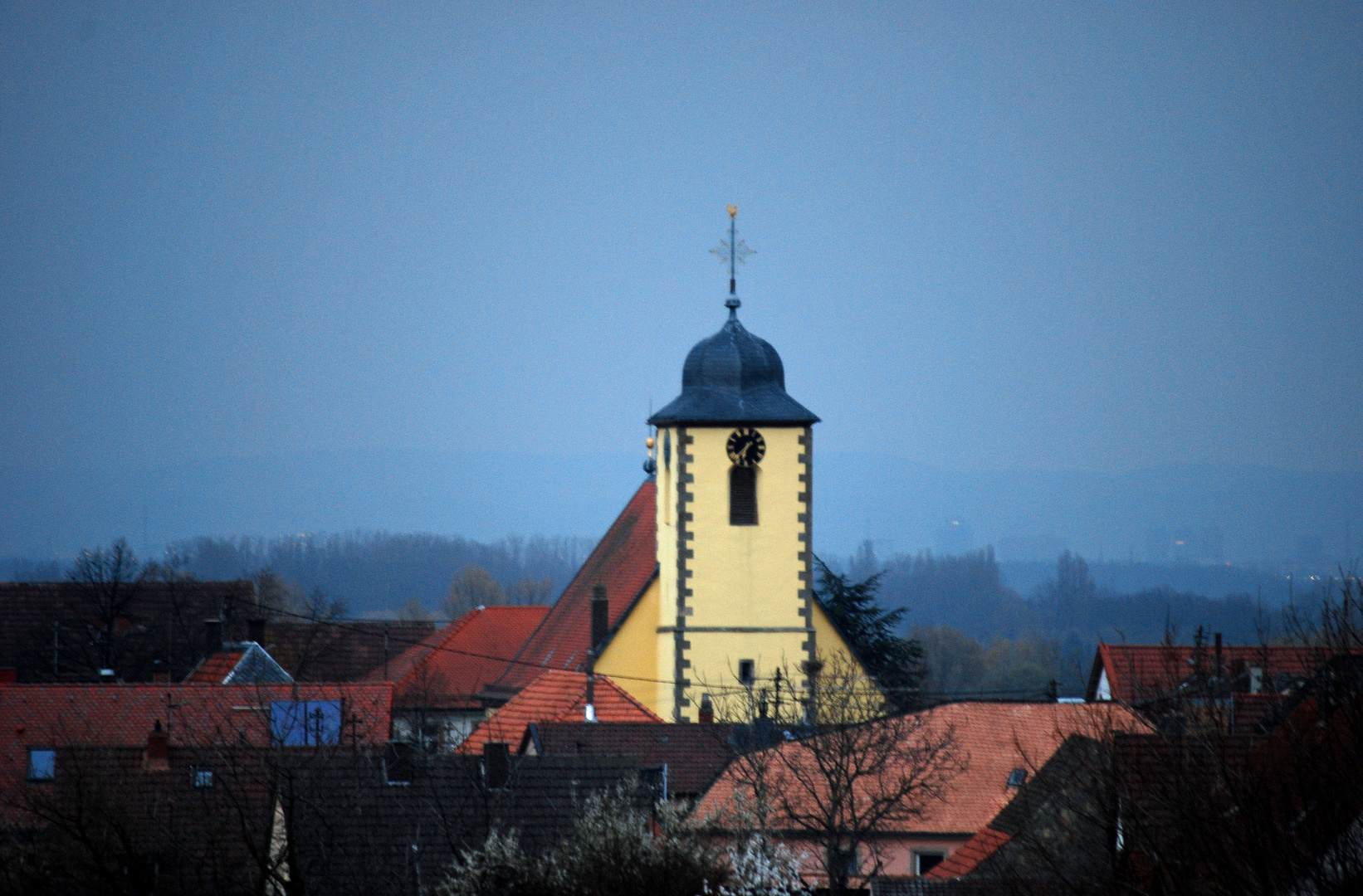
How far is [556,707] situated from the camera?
108 feet

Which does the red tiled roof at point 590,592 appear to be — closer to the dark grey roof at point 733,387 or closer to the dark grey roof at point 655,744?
the dark grey roof at point 733,387

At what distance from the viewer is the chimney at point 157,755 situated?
80.8 ft

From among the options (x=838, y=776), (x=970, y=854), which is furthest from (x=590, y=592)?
(x=970, y=854)

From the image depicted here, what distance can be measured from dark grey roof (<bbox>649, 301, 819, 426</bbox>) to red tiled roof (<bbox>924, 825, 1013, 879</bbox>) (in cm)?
1184

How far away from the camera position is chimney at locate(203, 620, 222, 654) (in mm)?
48750

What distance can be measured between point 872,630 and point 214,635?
17773 millimetres

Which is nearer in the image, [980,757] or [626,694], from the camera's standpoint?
[980,757]

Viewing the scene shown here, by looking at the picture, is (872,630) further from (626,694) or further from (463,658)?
(626,694)

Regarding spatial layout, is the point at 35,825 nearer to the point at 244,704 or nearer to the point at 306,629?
the point at 244,704

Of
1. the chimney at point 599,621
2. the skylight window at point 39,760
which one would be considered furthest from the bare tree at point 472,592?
the skylight window at point 39,760

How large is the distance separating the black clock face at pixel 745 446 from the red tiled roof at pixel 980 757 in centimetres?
647

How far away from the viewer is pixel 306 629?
6141 cm

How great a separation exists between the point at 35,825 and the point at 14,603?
35201 millimetres

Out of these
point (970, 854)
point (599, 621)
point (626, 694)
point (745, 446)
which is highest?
point (745, 446)
